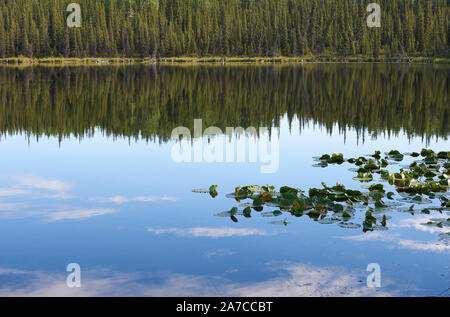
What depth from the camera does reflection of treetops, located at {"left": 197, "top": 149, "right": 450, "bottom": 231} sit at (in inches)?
583

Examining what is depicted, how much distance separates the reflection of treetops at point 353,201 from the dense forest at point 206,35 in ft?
526

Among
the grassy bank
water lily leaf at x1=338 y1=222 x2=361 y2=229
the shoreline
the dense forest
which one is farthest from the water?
the dense forest

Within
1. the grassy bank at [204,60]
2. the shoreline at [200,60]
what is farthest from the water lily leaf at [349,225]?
the grassy bank at [204,60]

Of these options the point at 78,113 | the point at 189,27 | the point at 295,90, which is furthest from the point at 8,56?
the point at 78,113

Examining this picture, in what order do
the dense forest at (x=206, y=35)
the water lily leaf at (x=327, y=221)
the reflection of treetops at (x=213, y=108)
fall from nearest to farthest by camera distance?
the water lily leaf at (x=327, y=221)
the reflection of treetops at (x=213, y=108)
the dense forest at (x=206, y=35)

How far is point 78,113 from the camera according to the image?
→ 3944cm

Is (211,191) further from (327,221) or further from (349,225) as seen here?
(349,225)

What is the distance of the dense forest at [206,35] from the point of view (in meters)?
176

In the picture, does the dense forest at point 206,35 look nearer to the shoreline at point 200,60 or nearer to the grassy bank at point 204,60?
the grassy bank at point 204,60

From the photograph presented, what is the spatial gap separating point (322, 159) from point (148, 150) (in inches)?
299

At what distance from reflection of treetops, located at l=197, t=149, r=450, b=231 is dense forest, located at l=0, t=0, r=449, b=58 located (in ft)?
526

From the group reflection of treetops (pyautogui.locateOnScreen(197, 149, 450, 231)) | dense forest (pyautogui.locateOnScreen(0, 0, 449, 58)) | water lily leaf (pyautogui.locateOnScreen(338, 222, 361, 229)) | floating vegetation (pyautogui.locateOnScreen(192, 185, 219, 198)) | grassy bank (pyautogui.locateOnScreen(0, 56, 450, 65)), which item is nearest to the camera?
water lily leaf (pyautogui.locateOnScreen(338, 222, 361, 229))

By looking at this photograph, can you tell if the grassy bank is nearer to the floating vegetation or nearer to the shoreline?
the shoreline

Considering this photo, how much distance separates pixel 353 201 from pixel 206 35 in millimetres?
177051
